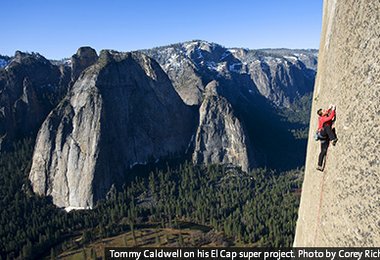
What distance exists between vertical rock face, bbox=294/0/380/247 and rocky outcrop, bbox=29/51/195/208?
160003 millimetres

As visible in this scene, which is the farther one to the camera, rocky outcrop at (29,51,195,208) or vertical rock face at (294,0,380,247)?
rocky outcrop at (29,51,195,208)

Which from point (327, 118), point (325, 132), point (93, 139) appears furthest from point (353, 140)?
point (93, 139)

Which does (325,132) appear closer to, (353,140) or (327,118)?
(327,118)

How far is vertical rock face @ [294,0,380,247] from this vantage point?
496 inches

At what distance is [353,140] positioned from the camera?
13.9 meters

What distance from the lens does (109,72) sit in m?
188

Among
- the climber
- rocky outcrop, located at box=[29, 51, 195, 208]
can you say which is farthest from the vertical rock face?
rocky outcrop, located at box=[29, 51, 195, 208]

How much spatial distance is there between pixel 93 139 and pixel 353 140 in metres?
168

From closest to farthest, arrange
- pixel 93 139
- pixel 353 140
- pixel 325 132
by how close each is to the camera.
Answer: pixel 353 140
pixel 325 132
pixel 93 139

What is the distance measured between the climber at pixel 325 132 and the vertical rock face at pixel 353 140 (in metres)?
0.35

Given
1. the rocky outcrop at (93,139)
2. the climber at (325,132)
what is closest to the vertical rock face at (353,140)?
the climber at (325,132)

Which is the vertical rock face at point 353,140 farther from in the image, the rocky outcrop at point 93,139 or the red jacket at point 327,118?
the rocky outcrop at point 93,139

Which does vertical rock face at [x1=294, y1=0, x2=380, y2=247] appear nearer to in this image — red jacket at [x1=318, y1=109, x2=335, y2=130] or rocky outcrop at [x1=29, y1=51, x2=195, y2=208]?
red jacket at [x1=318, y1=109, x2=335, y2=130]

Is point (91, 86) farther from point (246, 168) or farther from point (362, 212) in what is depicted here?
point (362, 212)
